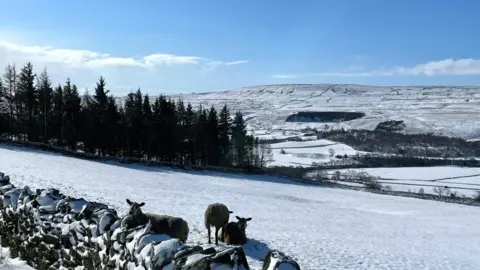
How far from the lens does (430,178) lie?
8731 centimetres

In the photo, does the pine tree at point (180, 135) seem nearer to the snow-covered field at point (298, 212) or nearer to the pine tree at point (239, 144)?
the pine tree at point (239, 144)

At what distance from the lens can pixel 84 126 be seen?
56.1 m

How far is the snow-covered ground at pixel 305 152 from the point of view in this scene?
109 meters

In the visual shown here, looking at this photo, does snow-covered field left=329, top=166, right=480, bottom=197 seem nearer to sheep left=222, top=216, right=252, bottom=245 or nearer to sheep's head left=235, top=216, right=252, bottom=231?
sheep's head left=235, top=216, right=252, bottom=231

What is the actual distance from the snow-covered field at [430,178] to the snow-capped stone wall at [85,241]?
72209mm

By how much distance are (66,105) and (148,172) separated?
63.1 feet

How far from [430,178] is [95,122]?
67.6m

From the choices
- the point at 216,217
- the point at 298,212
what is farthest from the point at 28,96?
the point at 216,217

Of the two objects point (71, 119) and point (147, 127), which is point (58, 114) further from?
point (147, 127)

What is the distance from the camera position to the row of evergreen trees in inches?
2216

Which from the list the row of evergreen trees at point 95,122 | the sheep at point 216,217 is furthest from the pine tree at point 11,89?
the sheep at point 216,217

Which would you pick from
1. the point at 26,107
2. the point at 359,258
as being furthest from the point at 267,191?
the point at 26,107

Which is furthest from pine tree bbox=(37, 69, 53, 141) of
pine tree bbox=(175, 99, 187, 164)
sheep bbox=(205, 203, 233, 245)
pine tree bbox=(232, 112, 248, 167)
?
sheep bbox=(205, 203, 233, 245)

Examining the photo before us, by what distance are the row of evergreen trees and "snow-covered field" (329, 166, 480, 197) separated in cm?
3644
